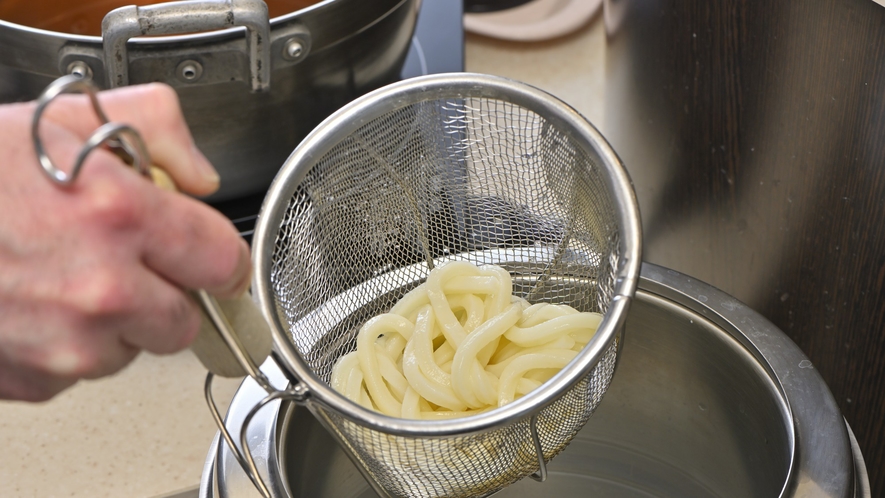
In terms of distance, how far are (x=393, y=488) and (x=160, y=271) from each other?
32 cm

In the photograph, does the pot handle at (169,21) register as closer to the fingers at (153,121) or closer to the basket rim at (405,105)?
the basket rim at (405,105)

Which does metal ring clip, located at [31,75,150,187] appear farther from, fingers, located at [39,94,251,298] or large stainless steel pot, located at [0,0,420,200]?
large stainless steel pot, located at [0,0,420,200]

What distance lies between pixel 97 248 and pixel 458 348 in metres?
0.33

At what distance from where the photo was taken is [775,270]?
0.78 metres

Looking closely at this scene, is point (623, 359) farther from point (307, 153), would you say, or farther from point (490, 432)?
point (307, 153)

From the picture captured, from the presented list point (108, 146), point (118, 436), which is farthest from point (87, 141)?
point (118, 436)

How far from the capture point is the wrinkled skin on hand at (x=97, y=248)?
11.9 inches

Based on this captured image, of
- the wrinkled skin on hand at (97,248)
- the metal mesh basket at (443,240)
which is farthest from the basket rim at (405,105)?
the wrinkled skin on hand at (97,248)

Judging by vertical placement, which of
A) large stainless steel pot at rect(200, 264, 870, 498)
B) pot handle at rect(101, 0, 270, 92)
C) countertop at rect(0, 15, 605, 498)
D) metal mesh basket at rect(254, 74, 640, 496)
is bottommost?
countertop at rect(0, 15, 605, 498)

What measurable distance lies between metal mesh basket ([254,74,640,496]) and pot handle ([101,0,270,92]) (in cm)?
9

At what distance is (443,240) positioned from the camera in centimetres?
73

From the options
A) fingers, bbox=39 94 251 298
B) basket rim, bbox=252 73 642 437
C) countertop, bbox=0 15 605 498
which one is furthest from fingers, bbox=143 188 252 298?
countertop, bbox=0 15 605 498

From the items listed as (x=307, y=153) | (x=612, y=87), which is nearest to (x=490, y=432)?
(x=307, y=153)

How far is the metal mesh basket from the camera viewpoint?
0.51m
